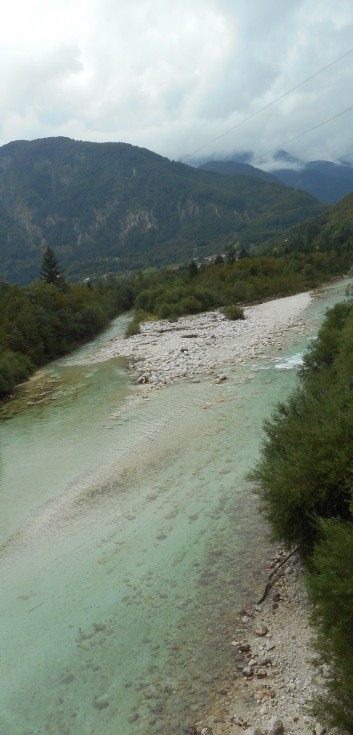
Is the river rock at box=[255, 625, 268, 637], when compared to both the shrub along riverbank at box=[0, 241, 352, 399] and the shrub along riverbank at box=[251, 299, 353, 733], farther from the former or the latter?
the shrub along riverbank at box=[0, 241, 352, 399]

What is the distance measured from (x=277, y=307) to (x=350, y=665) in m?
43.9

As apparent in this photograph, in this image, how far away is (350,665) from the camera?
426 cm

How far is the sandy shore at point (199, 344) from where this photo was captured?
2322 cm

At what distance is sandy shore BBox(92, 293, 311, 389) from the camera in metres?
23.2

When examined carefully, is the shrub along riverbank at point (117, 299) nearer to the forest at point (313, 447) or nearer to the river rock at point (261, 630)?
the forest at point (313, 447)

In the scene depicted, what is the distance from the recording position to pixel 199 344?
29.5 m

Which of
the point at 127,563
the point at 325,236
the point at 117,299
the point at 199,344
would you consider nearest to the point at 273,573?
the point at 127,563

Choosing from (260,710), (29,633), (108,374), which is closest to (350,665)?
(260,710)

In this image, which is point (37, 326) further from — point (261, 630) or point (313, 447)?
point (261, 630)

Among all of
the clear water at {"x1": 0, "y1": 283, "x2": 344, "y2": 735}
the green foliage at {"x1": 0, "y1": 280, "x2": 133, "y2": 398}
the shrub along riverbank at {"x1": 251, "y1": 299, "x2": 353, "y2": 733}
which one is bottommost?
the clear water at {"x1": 0, "y1": 283, "x2": 344, "y2": 735}

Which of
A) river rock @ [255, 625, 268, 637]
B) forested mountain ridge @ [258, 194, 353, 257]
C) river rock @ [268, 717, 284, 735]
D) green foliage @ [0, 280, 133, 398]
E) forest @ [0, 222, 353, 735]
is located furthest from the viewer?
forested mountain ridge @ [258, 194, 353, 257]

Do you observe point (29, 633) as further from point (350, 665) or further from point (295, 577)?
point (350, 665)

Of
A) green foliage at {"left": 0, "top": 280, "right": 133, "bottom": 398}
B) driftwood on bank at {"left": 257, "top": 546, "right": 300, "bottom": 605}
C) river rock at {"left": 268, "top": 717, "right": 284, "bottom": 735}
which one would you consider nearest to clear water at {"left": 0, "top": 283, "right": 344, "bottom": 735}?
driftwood on bank at {"left": 257, "top": 546, "right": 300, "bottom": 605}

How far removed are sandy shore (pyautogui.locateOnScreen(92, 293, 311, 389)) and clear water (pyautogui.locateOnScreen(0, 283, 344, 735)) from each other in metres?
5.69
